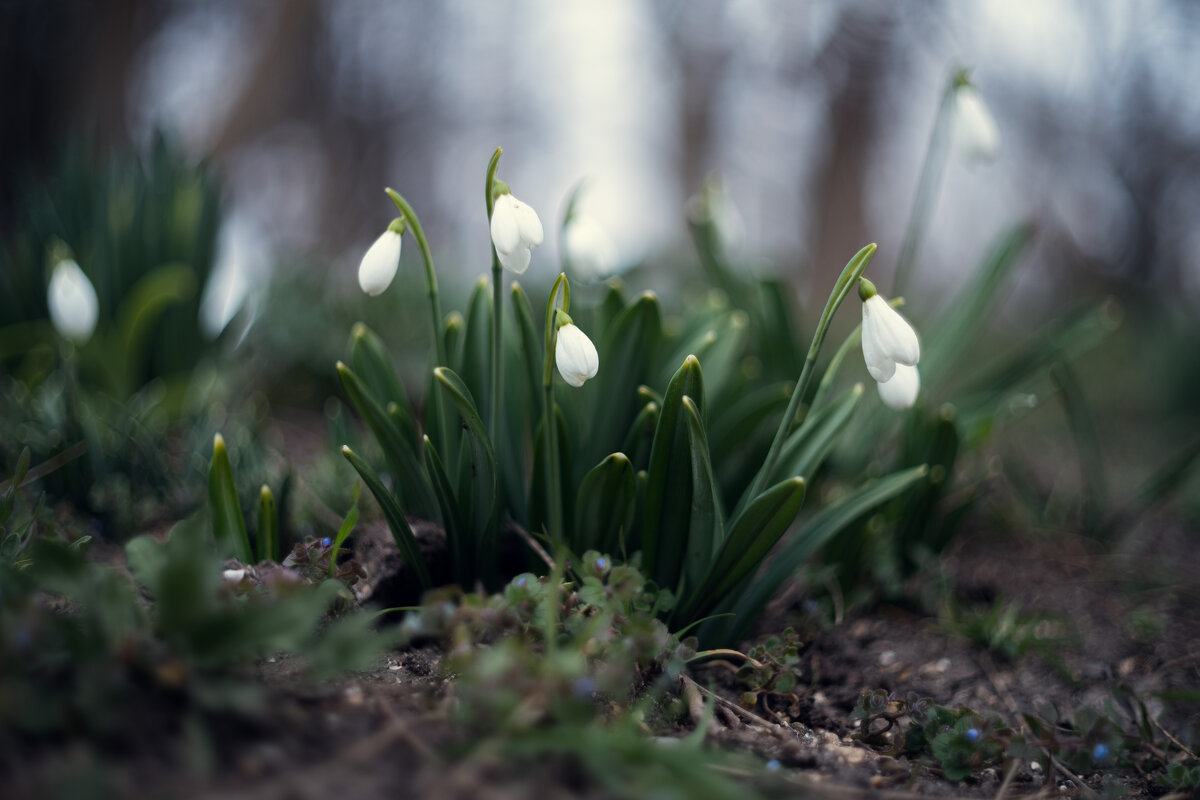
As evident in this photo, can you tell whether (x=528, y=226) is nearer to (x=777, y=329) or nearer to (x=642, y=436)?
(x=642, y=436)

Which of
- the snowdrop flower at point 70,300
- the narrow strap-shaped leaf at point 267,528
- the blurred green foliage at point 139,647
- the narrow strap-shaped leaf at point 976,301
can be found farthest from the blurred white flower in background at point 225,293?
the narrow strap-shaped leaf at point 976,301

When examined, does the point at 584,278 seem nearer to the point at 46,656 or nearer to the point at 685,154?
the point at 46,656

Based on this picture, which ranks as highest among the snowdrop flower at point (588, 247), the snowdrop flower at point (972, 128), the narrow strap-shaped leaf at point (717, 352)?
the snowdrop flower at point (972, 128)

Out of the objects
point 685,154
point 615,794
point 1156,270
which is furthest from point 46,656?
point 685,154

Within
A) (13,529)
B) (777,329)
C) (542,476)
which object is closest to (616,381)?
(542,476)

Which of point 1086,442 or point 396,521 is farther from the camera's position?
point 1086,442

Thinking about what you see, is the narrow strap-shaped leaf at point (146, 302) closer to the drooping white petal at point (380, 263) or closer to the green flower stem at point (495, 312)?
the drooping white petal at point (380, 263)

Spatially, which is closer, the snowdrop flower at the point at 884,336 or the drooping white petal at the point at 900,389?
the snowdrop flower at the point at 884,336
